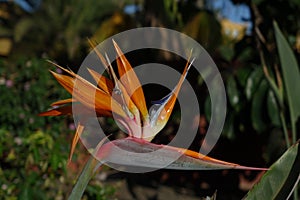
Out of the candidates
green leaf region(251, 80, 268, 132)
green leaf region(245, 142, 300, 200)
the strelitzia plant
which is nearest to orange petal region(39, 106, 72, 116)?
the strelitzia plant

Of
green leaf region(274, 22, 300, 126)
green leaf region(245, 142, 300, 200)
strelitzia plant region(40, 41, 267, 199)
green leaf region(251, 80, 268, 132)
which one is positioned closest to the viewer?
strelitzia plant region(40, 41, 267, 199)

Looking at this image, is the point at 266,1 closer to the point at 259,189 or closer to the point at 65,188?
the point at 65,188

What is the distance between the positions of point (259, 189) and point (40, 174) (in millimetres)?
1124

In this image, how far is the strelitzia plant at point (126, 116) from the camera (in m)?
0.66

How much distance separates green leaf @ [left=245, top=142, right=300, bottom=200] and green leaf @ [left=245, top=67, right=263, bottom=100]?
180 centimetres

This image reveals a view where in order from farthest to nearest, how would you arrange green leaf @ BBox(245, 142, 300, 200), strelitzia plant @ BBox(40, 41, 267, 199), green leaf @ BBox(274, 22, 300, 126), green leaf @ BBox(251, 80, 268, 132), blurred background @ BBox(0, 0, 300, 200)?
green leaf @ BBox(251, 80, 268, 132)
blurred background @ BBox(0, 0, 300, 200)
green leaf @ BBox(274, 22, 300, 126)
green leaf @ BBox(245, 142, 300, 200)
strelitzia plant @ BBox(40, 41, 267, 199)

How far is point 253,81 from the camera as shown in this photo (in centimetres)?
256

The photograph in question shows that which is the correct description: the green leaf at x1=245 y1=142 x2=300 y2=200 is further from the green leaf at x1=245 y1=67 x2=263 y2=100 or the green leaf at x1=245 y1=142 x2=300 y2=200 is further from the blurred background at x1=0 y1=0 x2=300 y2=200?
the green leaf at x1=245 y1=67 x2=263 y2=100

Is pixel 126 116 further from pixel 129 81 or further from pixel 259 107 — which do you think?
pixel 259 107

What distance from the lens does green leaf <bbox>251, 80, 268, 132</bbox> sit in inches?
99.3

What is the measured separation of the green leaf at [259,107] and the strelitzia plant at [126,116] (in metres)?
1.84

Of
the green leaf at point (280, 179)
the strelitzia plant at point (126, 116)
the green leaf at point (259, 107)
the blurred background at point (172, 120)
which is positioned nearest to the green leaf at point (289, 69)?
the blurred background at point (172, 120)

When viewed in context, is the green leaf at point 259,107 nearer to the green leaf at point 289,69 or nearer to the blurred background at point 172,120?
the blurred background at point 172,120

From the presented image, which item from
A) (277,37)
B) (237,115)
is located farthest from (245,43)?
(277,37)
